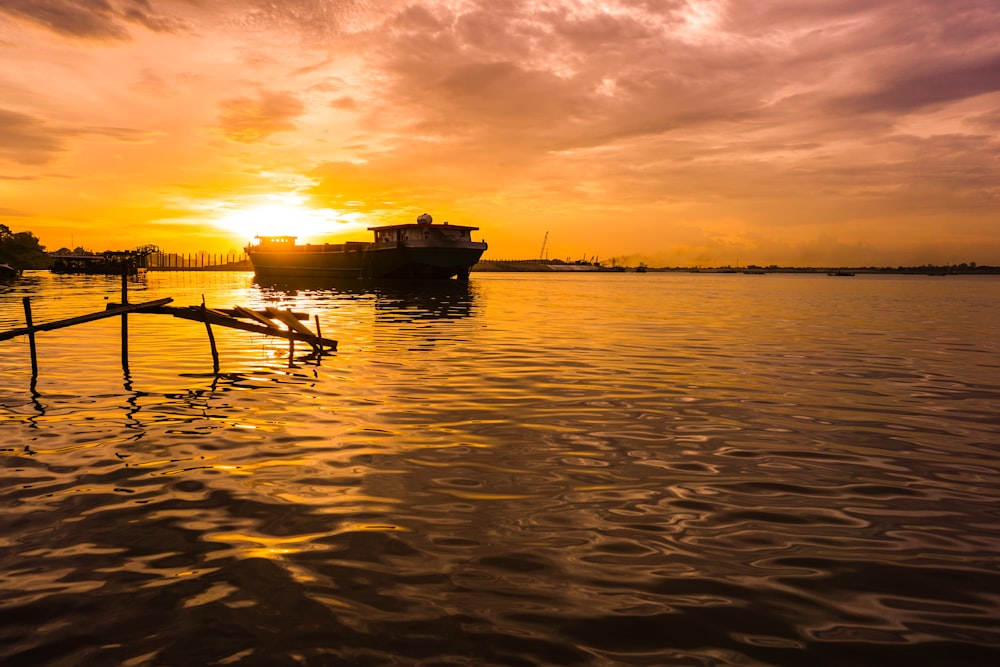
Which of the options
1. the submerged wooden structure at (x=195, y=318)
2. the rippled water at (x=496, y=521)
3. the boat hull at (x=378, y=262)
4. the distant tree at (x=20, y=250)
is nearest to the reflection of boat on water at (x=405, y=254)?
the boat hull at (x=378, y=262)

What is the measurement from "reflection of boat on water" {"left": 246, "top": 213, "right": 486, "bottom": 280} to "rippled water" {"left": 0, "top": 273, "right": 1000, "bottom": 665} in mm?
45508

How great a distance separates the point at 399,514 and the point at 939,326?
29.4 meters

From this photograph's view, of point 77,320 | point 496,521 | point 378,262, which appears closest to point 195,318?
point 77,320

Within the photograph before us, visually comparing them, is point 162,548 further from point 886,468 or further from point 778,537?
point 886,468

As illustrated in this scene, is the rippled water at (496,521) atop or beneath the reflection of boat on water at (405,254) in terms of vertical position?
beneath

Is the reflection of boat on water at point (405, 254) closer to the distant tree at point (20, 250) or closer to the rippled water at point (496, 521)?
the rippled water at point (496, 521)

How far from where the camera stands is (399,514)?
563 cm

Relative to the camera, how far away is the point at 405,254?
57.1 metres

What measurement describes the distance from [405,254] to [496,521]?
53223mm

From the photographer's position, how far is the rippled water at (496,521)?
3764 millimetres

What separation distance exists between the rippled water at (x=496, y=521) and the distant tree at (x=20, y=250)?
449 ft

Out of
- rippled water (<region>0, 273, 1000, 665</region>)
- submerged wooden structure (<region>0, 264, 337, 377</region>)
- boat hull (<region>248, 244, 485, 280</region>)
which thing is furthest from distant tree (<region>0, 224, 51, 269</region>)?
rippled water (<region>0, 273, 1000, 665</region>)

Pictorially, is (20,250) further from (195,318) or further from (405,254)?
(195,318)

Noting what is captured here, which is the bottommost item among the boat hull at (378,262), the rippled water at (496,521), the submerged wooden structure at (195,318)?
the rippled water at (496,521)
